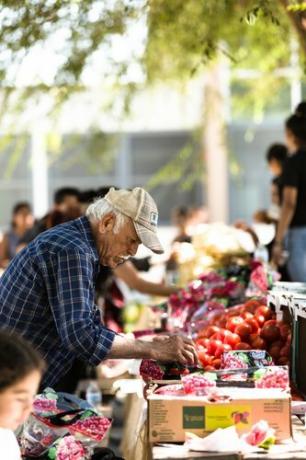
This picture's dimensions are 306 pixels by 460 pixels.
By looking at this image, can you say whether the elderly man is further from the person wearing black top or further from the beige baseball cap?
the person wearing black top

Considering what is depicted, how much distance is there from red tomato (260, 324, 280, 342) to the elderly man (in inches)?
33.8

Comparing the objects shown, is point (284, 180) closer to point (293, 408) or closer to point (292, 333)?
point (292, 333)

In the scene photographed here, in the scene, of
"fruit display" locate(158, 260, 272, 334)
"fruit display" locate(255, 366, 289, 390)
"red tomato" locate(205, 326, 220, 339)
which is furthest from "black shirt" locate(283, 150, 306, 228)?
"fruit display" locate(255, 366, 289, 390)

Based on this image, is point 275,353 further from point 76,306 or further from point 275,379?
point 76,306

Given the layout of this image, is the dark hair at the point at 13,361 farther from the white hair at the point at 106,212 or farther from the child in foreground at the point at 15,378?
the white hair at the point at 106,212

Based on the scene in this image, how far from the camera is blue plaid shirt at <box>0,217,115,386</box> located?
13.8ft

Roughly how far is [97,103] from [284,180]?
20.8 feet

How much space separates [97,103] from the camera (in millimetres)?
14359

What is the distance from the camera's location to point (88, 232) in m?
4.48

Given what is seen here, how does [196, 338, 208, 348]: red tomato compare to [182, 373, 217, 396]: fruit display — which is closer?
[182, 373, 217, 396]: fruit display

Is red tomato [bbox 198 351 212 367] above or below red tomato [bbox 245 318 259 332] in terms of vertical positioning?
below

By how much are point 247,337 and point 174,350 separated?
986mm

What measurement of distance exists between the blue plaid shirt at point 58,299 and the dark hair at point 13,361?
0.90 metres

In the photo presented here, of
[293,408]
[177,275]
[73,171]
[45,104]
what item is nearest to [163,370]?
[293,408]
